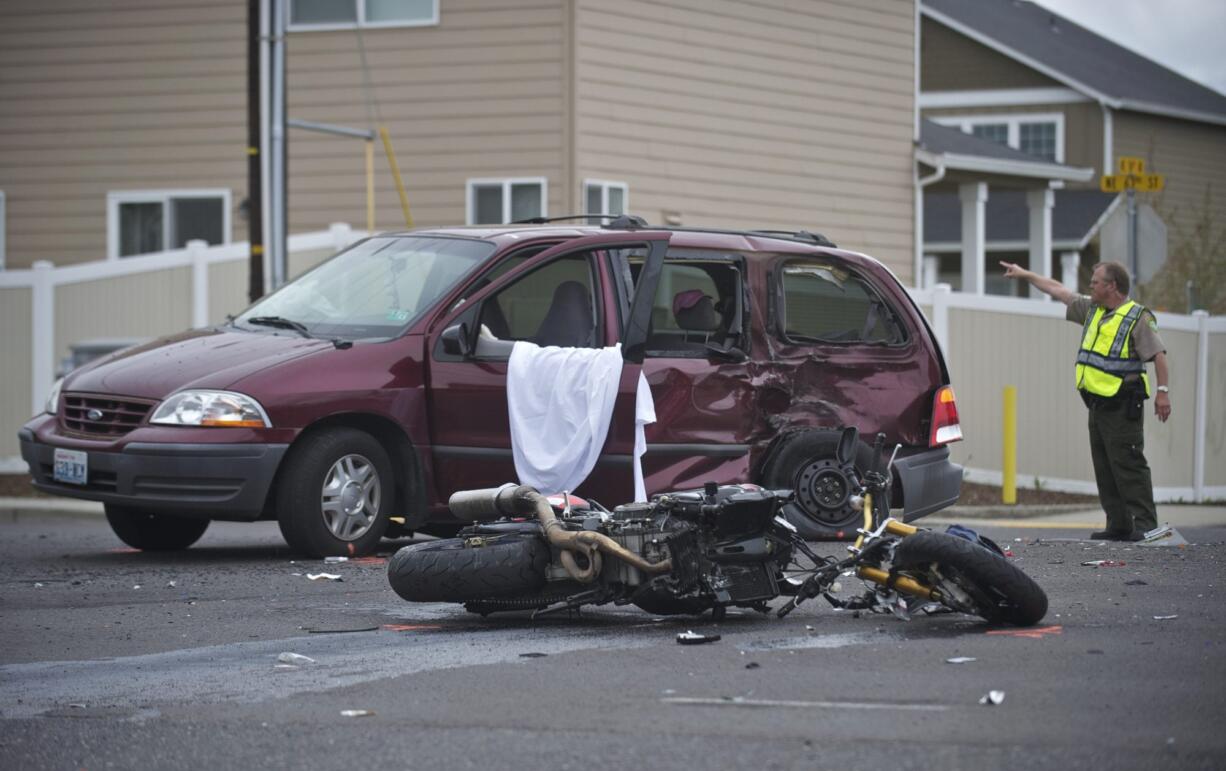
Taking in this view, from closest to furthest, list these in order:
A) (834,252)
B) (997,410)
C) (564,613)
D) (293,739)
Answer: (293,739), (564,613), (834,252), (997,410)

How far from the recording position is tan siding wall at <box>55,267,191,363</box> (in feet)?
58.8

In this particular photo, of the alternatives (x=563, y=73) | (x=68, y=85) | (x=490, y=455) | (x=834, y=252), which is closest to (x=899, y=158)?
(x=563, y=73)

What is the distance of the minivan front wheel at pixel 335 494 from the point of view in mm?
9688

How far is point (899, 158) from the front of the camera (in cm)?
2330

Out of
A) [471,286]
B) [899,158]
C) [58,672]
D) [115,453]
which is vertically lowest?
[58,672]

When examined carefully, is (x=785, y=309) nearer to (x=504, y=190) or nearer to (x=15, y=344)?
(x=504, y=190)

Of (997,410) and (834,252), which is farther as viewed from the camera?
(997,410)

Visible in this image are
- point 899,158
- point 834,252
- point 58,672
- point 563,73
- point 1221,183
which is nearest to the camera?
point 58,672

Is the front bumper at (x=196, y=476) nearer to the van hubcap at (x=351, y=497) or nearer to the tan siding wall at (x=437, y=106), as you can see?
the van hubcap at (x=351, y=497)

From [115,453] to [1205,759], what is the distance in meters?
6.39

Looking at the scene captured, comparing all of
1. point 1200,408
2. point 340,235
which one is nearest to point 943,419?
point 1200,408

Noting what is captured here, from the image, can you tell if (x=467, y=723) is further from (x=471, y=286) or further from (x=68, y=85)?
(x=68, y=85)

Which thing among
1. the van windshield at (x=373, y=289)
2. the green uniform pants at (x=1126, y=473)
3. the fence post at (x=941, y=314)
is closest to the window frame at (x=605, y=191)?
the fence post at (x=941, y=314)

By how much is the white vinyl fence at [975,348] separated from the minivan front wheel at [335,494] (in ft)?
26.9
